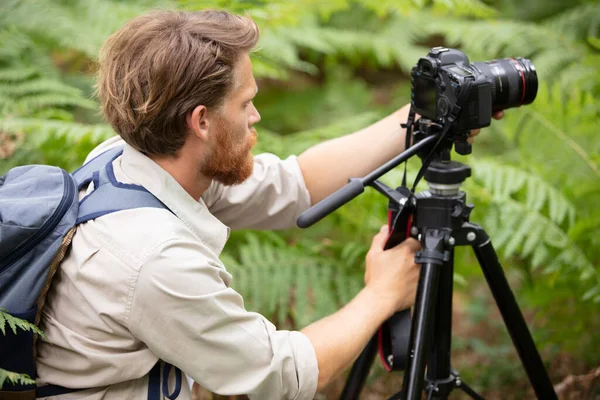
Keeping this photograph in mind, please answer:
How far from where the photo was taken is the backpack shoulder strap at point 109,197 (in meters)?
1.50

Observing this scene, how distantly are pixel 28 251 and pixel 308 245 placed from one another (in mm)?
1465

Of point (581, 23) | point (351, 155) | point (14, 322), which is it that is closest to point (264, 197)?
point (351, 155)

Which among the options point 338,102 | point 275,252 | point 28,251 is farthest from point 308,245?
point 338,102

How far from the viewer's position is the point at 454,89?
5.15 feet

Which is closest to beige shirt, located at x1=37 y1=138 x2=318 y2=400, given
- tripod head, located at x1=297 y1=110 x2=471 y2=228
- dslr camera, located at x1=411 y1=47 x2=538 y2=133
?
tripod head, located at x1=297 y1=110 x2=471 y2=228

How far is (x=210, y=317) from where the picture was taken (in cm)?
143

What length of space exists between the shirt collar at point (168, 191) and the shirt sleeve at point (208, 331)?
0.42 feet

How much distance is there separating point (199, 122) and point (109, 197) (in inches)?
11.1

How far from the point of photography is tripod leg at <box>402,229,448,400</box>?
1610 mm

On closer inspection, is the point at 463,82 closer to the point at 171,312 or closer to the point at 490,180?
the point at 171,312

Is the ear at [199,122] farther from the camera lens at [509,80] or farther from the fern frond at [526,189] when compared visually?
the fern frond at [526,189]

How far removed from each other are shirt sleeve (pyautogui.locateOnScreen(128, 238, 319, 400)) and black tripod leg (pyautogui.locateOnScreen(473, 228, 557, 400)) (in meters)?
0.59

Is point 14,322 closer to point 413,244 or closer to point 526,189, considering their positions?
point 413,244

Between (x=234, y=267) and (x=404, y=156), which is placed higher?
(x=404, y=156)
